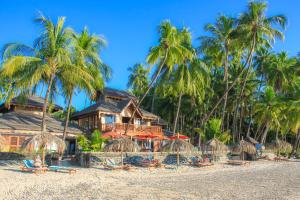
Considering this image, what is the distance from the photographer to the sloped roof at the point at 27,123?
25.8m

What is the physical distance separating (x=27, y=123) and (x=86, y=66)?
723cm

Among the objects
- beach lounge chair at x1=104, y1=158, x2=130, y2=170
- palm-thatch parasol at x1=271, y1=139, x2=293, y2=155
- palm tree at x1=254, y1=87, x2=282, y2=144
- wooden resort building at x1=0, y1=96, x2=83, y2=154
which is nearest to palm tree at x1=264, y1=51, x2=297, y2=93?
palm tree at x1=254, y1=87, x2=282, y2=144

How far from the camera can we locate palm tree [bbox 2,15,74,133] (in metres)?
20.6

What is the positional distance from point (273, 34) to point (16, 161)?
25386mm

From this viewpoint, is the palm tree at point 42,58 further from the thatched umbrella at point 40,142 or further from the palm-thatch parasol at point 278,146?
the palm-thatch parasol at point 278,146

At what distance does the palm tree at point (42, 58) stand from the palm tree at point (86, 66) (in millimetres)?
858

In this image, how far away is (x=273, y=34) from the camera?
32.3m

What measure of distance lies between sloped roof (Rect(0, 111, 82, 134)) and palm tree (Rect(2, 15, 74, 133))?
16.0 ft

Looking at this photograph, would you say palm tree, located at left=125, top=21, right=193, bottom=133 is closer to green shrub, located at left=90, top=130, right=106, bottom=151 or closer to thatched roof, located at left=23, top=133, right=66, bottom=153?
green shrub, located at left=90, top=130, right=106, bottom=151

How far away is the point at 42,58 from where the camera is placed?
865 inches

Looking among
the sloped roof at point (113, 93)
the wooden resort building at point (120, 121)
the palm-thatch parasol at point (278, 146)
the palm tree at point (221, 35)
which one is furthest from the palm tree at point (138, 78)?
the palm-thatch parasol at point (278, 146)

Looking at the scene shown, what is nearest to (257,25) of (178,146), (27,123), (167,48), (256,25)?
(256,25)

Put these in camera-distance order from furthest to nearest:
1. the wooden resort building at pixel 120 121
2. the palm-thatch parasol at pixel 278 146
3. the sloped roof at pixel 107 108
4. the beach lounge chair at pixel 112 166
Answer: the palm-thatch parasol at pixel 278 146 < the sloped roof at pixel 107 108 < the wooden resort building at pixel 120 121 < the beach lounge chair at pixel 112 166

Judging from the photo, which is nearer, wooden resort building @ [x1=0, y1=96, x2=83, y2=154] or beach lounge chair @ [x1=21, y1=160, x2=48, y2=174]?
beach lounge chair @ [x1=21, y1=160, x2=48, y2=174]
